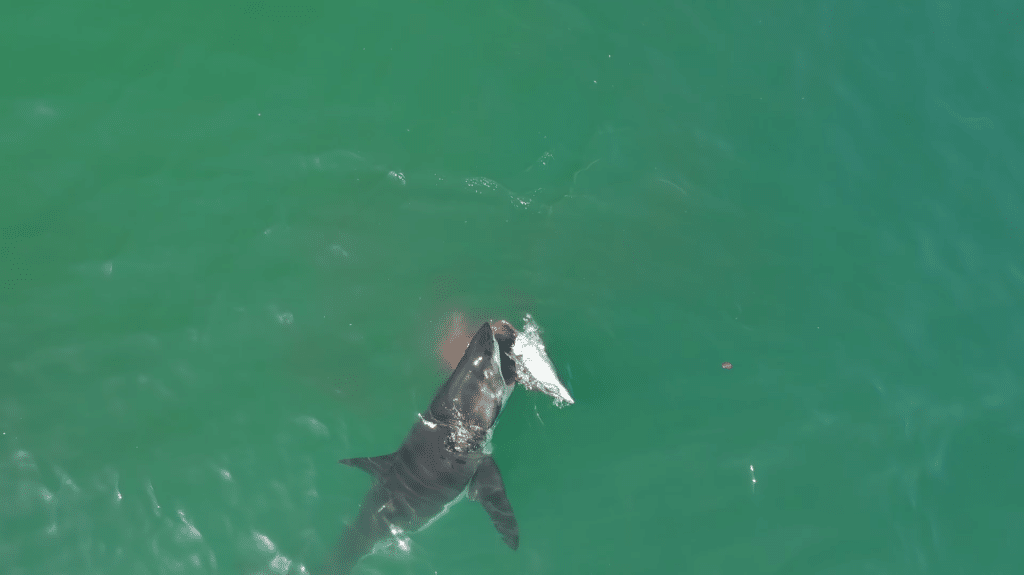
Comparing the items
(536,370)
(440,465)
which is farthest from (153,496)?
(536,370)

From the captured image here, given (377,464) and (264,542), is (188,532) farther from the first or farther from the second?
(377,464)

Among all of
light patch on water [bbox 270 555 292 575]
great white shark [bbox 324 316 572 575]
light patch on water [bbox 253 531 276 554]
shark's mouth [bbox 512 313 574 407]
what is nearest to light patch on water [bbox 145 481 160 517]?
light patch on water [bbox 253 531 276 554]

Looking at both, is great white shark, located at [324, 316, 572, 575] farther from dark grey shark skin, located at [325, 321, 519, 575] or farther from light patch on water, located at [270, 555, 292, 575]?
light patch on water, located at [270, 555, 292, 575]

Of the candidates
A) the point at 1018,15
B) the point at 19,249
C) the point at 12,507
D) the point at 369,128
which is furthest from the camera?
the point at 1018,15

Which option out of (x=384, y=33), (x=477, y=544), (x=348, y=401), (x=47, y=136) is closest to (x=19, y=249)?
(x=47, y=136)

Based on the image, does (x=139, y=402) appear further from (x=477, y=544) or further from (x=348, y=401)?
(x=477, y=544)

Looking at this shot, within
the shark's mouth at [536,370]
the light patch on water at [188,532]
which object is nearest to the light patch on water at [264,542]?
the light patch on water at [188,532]

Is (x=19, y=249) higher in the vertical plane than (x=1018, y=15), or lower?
lower
